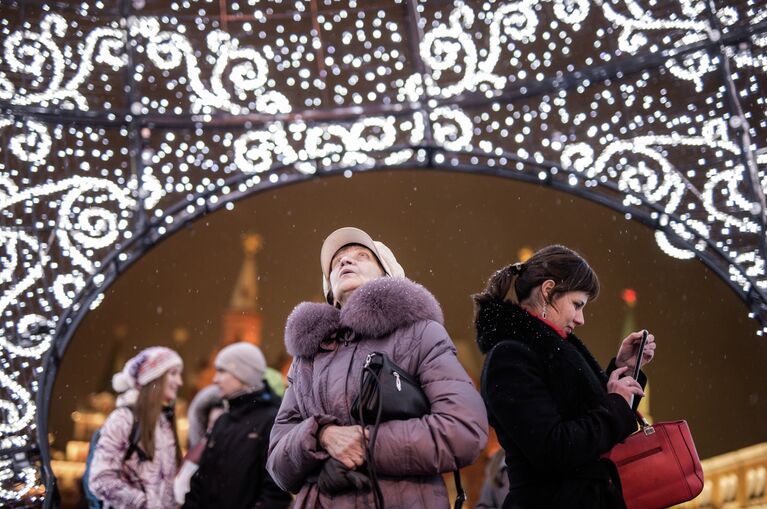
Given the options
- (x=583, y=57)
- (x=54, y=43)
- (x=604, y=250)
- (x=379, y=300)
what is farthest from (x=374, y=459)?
(x=604, y=250)

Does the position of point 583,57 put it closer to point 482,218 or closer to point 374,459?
point 374,459

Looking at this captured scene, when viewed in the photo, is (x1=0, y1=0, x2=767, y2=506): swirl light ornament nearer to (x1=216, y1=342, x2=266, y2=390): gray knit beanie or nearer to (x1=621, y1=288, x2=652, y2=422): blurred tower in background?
(x1=216, y1=342, x2=266, y2=390): gray knit beanie

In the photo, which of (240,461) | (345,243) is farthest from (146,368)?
(345,243)

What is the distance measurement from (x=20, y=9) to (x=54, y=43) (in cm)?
25

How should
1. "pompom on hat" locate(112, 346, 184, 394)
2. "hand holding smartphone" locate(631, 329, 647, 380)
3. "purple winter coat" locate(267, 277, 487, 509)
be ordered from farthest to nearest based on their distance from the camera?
"pompom on hat" locate(112, 346, 184, 394), "hand holding smartphone" locate(631, 329, 647, 380), "purple winter coat" locate(267, 277, 487, 509)

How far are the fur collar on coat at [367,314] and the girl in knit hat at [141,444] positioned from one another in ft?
5.89

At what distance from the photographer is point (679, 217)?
143 inches

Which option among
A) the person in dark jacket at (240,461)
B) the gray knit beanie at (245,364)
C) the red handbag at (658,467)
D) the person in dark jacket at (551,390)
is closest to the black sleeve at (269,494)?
the person in dark jacket at (240,461)

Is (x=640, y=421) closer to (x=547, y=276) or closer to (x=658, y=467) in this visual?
(x=658, y=467)

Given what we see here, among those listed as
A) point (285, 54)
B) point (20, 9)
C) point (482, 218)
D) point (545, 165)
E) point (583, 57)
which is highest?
point (20, 9)

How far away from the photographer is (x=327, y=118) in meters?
4.33

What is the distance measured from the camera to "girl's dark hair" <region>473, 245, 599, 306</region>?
7.33ft

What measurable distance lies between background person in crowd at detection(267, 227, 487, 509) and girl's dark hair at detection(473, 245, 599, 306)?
230mm

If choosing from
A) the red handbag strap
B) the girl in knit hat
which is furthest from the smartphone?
the girl in knit hat
